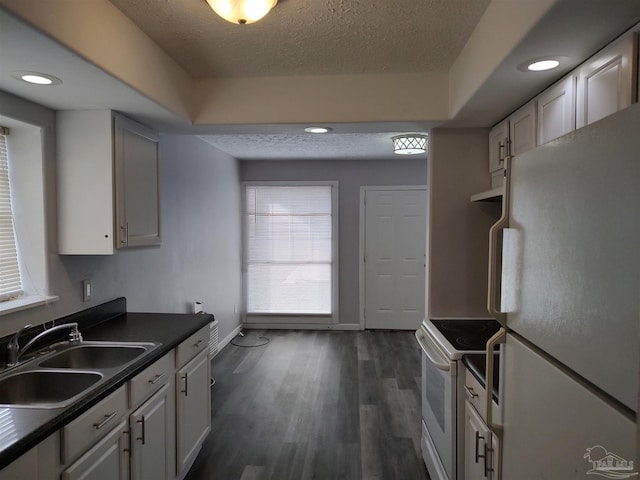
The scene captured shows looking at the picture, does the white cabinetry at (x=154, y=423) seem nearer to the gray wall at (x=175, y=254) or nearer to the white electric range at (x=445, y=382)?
the gray wall at (x=175, y=254)

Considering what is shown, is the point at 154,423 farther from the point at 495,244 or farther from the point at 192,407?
the point at 495,244

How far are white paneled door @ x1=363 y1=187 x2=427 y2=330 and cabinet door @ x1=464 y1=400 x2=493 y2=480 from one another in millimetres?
3796

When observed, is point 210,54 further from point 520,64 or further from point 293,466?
point 293,466

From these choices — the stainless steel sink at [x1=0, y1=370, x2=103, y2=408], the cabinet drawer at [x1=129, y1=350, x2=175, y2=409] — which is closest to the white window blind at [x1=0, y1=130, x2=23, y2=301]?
the stainless steel sink at [x1=0, y1=370, x2=103, y2=408]

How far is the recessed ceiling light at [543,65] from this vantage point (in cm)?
157

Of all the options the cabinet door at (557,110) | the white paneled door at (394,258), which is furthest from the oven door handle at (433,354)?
the white paneled door at (394,258)

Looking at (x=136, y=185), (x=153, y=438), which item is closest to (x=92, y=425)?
(x=153, y=438)

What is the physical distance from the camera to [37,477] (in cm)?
120

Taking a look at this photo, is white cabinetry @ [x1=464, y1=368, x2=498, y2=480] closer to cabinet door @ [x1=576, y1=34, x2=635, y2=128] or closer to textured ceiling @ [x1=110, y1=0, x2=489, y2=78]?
cabinet door @ [x1=576, y1=34, x2=635, y2=128]

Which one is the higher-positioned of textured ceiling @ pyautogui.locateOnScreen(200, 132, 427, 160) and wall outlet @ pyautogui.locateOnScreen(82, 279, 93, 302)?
textured ceiling @ pyautogui.locateOnScreen(200, 132, 427, 160)

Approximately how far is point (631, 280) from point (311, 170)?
201 inches

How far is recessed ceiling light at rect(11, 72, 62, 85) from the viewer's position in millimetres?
1602

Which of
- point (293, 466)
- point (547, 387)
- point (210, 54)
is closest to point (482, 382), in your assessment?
point (547, 387)

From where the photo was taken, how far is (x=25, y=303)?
A: 1905 mm
